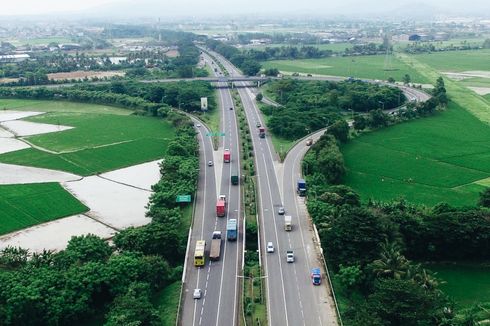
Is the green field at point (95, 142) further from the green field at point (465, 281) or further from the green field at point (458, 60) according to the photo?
the green field at point (458, 60)

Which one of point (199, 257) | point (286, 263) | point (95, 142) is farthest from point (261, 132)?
point (199, 257)

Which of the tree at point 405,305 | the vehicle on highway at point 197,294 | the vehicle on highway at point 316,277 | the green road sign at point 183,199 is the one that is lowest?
the vehicle on highway at point 197,294

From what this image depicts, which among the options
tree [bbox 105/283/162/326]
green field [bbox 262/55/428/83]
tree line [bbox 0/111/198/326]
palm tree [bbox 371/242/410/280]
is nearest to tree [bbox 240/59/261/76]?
green field [bbox 262/55/428/83]

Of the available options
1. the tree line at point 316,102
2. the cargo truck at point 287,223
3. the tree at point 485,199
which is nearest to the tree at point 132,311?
the cargo truck at point 287,223

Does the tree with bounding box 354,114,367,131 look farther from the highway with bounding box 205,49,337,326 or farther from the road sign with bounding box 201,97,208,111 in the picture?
the road sign with bounding box 201,97,208,111

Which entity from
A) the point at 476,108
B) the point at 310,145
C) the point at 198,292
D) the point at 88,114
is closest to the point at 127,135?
the point at 88,114

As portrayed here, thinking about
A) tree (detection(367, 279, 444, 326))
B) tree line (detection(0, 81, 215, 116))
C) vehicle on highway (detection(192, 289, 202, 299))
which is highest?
→ tree line (detection(0, 81, 215, 116))
